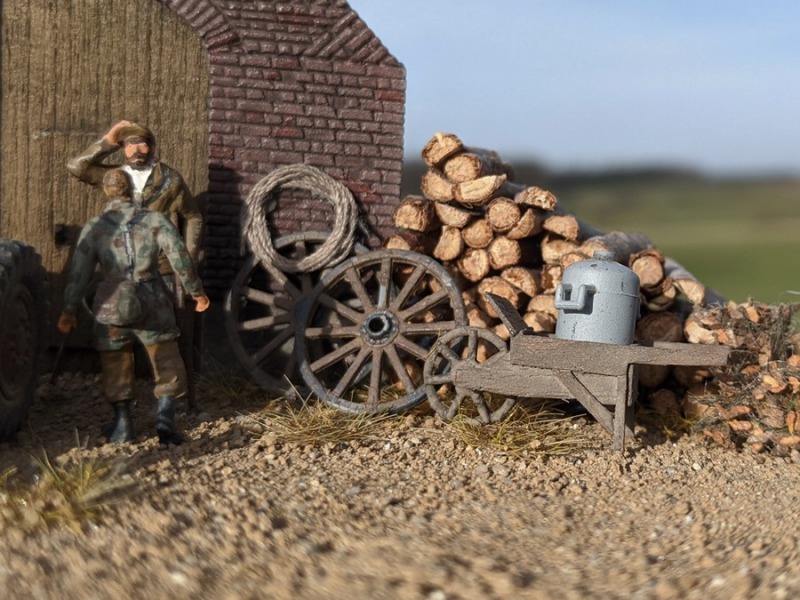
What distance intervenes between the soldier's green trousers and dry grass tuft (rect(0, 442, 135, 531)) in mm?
807

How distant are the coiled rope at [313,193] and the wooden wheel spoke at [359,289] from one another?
326 millimetres

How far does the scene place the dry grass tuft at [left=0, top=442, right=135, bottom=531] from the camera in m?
4.52

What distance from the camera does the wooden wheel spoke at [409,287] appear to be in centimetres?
698

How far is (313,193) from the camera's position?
7660mm

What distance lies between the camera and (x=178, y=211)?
7.04 metres

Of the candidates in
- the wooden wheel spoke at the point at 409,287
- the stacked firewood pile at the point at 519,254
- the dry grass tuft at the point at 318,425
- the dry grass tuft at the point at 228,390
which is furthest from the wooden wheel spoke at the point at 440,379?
the dry grass tuft at the point at 228,390

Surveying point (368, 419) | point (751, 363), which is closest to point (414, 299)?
point (368, 419)

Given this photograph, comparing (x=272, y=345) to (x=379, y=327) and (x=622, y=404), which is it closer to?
(x=379, y=327)

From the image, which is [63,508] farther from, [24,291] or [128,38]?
[128,38]

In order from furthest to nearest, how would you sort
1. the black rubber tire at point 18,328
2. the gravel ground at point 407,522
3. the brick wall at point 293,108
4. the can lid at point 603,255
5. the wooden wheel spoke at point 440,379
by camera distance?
the brick wall at point 293,108
the wooden wheel spoke at point 440,379
the can lid at point 603,255
the black rubber tire at point 18,328
the gravel ground at point 407,522

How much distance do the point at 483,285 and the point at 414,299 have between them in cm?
57

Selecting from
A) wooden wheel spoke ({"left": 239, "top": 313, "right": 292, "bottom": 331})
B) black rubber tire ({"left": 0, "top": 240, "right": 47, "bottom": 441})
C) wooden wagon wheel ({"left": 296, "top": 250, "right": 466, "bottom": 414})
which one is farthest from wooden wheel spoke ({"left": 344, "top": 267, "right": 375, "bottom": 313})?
black rubber tire ({"left": 0, "top": 240, "right": 47, "bottom": 441})

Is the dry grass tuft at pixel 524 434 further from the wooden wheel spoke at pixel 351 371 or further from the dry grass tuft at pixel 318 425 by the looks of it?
the wooden wheel spoke at pixel 351 371

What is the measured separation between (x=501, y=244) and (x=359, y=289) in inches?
43.5
